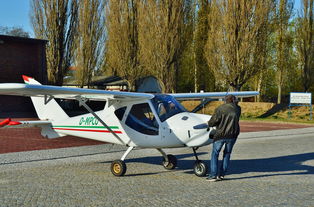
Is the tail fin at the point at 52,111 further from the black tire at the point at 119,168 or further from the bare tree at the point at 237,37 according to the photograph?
the bare tree at the point at 237,37

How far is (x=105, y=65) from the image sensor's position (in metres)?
56.6

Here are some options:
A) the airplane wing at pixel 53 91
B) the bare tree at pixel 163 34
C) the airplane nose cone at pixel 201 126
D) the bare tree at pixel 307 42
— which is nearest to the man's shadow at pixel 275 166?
the airplane nose cone at pixel 201 126

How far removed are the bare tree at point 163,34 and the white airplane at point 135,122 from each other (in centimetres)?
Result: 2459

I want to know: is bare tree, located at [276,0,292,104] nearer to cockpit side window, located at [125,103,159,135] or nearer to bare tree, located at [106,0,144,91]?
bare tree, located at [106,0,144,91]

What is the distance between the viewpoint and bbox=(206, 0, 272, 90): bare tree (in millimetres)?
31234

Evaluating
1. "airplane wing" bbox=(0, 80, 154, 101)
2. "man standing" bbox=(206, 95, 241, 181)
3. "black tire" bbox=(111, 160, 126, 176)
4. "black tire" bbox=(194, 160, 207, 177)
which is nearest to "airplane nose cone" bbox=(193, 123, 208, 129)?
"man standing" bbox=(206, 95, 241, 181)

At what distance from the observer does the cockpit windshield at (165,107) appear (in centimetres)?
891

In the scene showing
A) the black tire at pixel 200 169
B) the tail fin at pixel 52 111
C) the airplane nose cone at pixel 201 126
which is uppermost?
the tail fin at pixel 52 111

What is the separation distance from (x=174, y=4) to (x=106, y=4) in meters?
12.6

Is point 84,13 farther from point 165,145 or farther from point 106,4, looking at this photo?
point 165,145

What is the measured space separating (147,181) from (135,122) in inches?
59.6

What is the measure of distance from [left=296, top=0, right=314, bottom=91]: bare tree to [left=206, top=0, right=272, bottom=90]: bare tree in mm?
9825

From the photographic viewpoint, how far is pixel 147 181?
844 centimetres

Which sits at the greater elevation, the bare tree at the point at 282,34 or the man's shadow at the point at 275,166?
the bare tree at the point at 282,34
